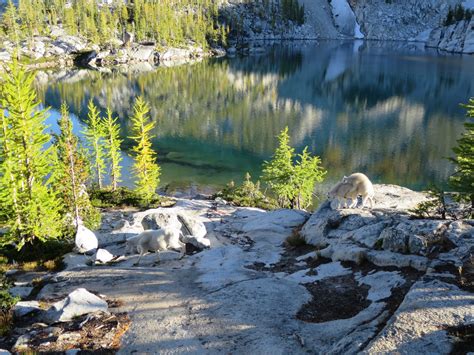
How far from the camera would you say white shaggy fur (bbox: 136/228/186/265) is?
18.6 m

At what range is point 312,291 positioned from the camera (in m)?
12.3

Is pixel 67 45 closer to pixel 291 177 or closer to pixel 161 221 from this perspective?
pixel 291 177

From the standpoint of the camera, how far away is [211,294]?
12.5 m

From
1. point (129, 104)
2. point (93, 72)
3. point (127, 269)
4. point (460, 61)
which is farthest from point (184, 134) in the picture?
point (460, 61)

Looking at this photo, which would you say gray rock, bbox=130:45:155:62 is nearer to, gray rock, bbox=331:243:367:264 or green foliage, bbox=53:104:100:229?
green foliage, bbox=53:104:100:229

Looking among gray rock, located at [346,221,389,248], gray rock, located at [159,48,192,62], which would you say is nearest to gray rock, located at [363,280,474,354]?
gray rock, located at [346,221,389,248]

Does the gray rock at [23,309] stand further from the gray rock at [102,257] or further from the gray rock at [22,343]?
the gray rock at [102,257]

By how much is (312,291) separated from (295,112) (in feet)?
261

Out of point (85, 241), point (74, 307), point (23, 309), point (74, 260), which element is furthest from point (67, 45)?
point (74, 307)

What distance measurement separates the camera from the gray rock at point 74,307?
1156 centimetres

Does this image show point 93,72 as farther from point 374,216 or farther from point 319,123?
point 374,216

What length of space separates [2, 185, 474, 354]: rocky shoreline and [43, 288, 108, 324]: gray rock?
0.27 m

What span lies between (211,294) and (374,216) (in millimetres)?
7970

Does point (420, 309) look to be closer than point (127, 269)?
Yes
